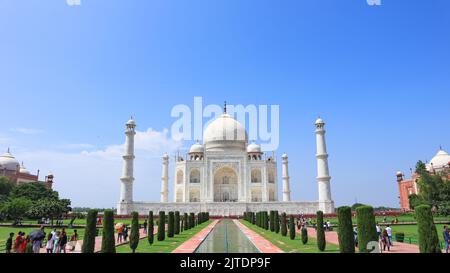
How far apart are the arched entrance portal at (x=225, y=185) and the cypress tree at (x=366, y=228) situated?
1194 inches

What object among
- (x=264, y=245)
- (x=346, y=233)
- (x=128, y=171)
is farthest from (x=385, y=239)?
(x=128, y=171)

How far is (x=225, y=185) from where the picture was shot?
129 ft

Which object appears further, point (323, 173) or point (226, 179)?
point (226, 179)

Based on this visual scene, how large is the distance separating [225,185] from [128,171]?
11632 mm

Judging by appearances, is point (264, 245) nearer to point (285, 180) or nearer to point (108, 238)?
point (108, 238)

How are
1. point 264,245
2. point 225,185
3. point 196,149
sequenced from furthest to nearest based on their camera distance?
point 196,149 → point 225,185 → point 264,245

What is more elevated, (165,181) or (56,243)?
(165,181)

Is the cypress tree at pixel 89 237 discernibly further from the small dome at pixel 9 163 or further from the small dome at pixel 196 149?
the small dome at pixel 9 163

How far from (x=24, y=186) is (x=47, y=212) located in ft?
36.1

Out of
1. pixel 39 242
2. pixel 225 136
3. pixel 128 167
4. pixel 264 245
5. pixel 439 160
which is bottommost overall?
pixel 264 245

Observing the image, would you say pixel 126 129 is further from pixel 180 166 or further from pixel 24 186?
pixel 24 186

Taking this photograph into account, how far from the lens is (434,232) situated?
7.32 metres

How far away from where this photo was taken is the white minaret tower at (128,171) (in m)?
31.3

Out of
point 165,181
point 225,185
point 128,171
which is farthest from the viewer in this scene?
point 165,181
